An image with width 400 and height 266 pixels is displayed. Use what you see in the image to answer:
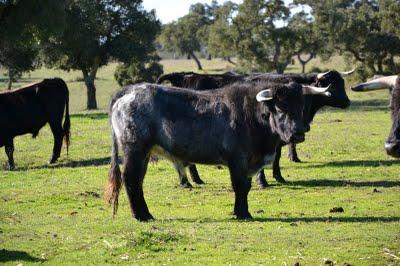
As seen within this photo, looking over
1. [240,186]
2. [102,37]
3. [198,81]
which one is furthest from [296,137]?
[102,37]

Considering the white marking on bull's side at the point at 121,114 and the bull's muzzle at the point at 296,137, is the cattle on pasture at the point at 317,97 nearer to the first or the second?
the bull's muzzle at the point at 296,137

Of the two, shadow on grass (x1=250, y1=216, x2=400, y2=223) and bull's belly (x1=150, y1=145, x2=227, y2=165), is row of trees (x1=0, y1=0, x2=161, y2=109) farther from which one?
shadow on grass (x1=250, y1=216, x2=400, y2=223)

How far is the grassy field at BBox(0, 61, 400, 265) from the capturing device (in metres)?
10.2

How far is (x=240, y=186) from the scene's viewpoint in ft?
41.9

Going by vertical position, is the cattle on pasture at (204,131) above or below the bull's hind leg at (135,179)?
above

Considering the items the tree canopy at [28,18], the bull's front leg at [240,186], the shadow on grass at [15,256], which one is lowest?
the shadow on grass at [15,256]

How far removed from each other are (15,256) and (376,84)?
5829 mm

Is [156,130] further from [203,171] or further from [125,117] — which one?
[203,171]

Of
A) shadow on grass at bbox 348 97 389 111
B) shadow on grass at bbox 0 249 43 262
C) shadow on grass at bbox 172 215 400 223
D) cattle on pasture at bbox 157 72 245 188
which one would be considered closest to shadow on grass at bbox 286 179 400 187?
cattle on pasture at bbox 157 72 245 188

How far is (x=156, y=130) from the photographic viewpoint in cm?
1292

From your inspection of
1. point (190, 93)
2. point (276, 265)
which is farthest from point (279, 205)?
point (276, 265)

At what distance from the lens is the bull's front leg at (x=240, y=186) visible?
12734 mm

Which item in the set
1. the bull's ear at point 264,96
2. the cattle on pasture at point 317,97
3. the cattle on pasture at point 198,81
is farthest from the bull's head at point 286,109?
the cattle on pasture at point 198,81

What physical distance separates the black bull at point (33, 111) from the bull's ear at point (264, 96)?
10557 mm
